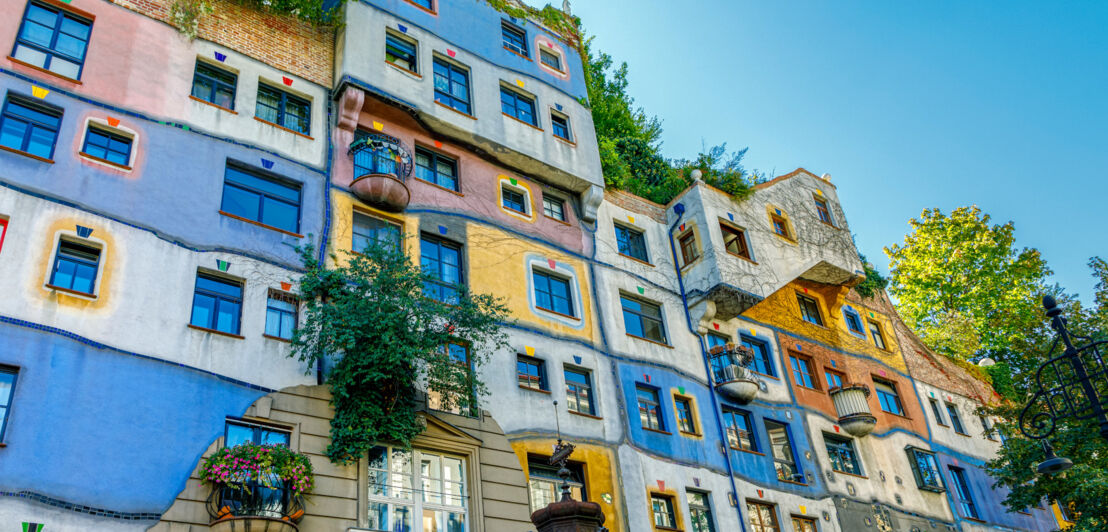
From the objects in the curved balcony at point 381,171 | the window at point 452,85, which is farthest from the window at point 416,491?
the window at point 452,85

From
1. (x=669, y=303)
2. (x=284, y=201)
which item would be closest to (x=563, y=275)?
(x=669, y=303)

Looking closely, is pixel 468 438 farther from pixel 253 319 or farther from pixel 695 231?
pixel 695 231

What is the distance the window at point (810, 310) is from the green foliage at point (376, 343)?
47.5 ft

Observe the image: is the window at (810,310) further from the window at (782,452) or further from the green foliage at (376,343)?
the green foliage at (376,343)

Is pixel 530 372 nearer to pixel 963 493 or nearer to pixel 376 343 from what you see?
pixel 376 343

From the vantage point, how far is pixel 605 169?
24547 millimetres

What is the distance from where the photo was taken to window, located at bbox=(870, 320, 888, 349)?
2903 cm

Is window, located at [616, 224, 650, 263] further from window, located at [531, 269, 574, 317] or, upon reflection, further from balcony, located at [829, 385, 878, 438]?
balcony, located at [829, 385, 878, 438]

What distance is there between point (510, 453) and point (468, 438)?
3.28 feet

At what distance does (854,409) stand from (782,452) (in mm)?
3429

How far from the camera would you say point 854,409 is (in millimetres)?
24562

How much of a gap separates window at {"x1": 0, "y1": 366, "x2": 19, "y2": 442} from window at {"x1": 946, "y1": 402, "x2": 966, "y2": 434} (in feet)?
90.5

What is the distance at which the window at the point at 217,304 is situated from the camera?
14.2 meters

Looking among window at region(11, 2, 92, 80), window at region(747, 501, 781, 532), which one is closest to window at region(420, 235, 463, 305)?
window at region(11, 2, 92, 80)
